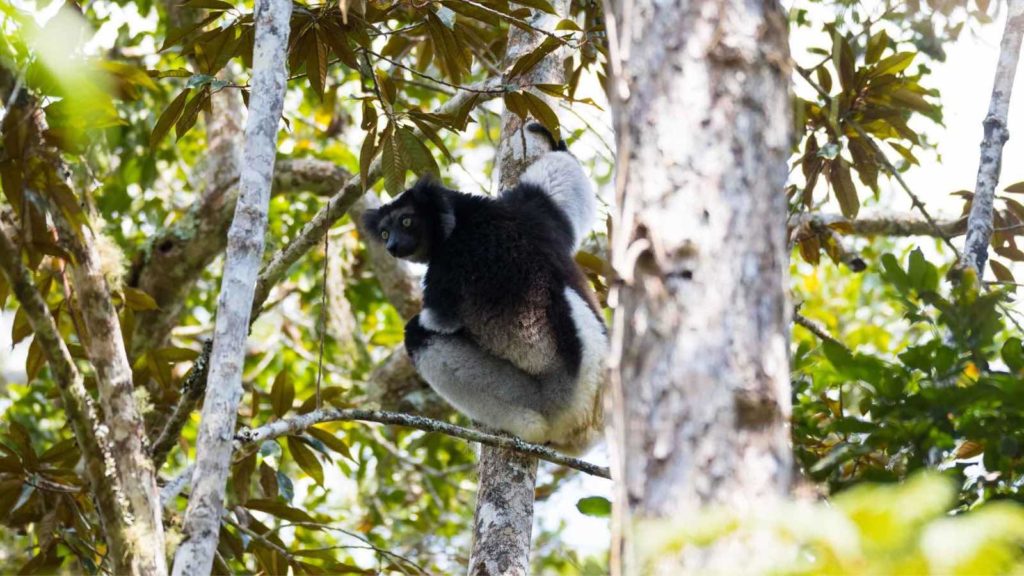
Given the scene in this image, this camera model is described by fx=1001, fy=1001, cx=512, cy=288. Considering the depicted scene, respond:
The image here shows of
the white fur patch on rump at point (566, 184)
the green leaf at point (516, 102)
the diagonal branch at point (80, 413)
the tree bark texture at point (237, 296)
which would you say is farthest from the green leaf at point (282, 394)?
the diagonal branch at point (80, 413)

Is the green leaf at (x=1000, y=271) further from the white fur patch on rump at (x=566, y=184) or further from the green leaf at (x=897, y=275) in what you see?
the green leaf at (x=897, y=275)

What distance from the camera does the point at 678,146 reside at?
189 centimetres

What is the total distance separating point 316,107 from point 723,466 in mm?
8474

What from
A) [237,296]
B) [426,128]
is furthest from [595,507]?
[426,128]

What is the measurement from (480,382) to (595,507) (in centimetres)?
289

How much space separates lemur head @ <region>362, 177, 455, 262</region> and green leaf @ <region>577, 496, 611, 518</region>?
3238mm

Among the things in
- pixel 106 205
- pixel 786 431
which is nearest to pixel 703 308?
pixel 786 431

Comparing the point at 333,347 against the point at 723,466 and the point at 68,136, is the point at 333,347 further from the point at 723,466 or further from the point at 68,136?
the point at 723,466

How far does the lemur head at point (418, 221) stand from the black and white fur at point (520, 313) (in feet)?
0.09

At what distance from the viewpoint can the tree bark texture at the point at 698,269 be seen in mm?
1719

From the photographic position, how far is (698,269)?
1.82 meters

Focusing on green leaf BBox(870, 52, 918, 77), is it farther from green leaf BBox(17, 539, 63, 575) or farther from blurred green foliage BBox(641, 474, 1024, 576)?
green leaf BBox(17, 539, 63, 575)

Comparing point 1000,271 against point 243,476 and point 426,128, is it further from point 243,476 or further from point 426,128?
point 243,476

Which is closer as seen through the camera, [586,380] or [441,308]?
[586,380]
